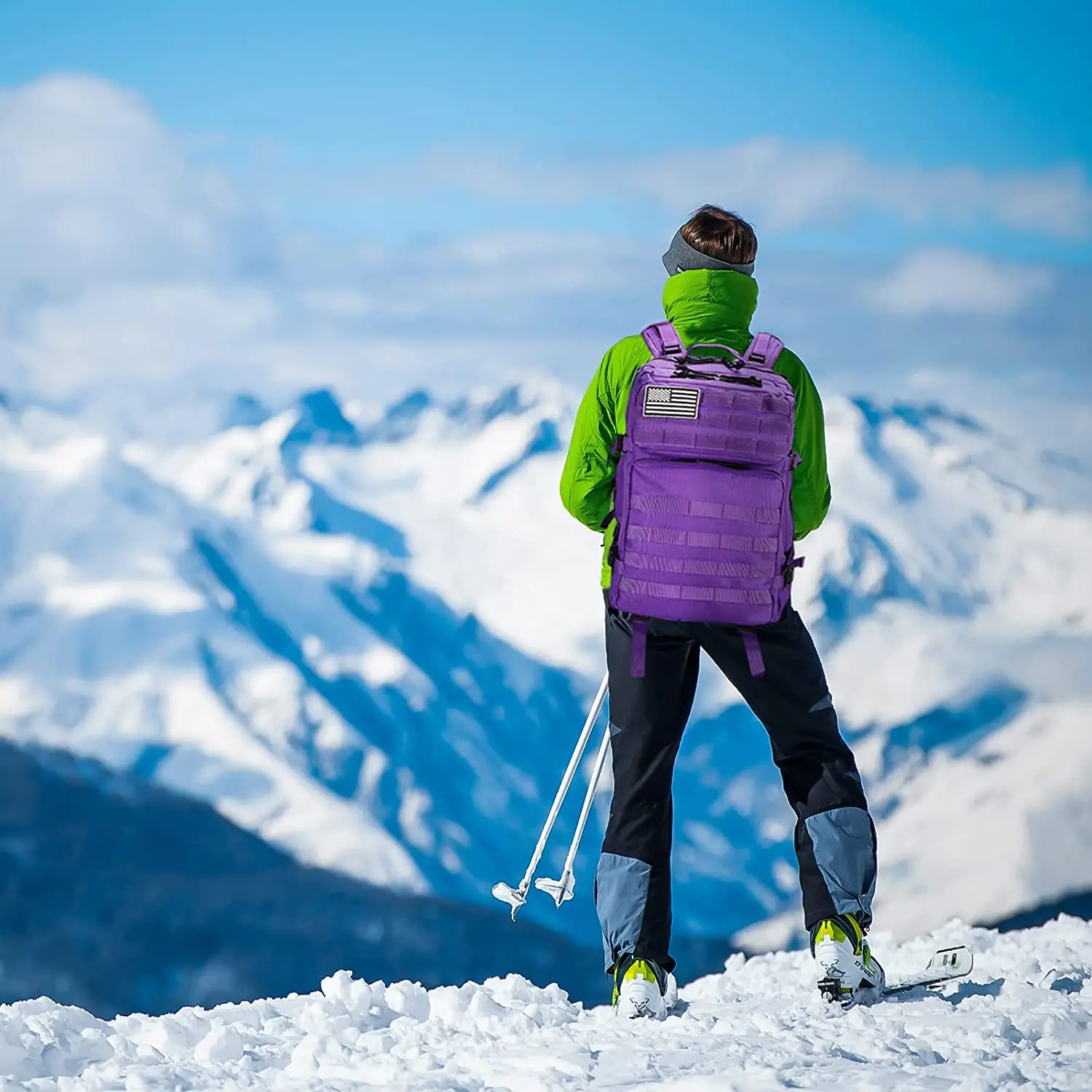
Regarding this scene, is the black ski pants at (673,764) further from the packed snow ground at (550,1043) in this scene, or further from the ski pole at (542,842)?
the packed snow ground at (550,1043)

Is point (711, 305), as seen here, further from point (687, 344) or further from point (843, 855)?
point (843, 855)

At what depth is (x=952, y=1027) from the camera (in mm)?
3271

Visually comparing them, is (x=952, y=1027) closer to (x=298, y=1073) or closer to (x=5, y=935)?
(x=298, y=1073)

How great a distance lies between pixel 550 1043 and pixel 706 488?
4.92ft

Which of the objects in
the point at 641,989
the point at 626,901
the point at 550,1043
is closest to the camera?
the point at 550,1043

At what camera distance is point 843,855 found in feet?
12.0

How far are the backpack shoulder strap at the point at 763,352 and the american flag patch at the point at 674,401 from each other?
22cm

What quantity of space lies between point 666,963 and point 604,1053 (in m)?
0.70

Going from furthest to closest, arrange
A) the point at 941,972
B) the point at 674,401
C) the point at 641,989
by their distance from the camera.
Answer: the point at 941,972 → the point at 641,989 → the point at 674,401

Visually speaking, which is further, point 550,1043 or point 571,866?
point 571,866

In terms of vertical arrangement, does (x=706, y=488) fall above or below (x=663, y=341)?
below

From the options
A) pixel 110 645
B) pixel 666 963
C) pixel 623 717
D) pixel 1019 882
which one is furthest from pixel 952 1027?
pixel 110 645

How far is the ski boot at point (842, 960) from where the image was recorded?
11.8 ft

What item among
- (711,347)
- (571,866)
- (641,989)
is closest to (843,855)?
(641,989)
